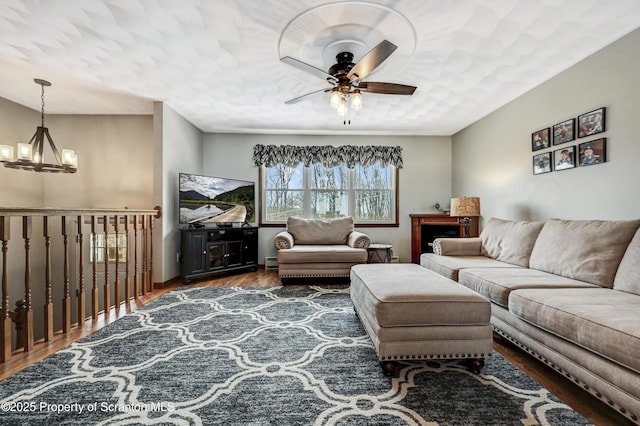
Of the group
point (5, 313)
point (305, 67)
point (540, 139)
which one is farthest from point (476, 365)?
point (5, 313)

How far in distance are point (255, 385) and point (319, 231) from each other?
326 centimetres

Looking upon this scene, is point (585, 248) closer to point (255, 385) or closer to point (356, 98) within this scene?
point (356, 98)

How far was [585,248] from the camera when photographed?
2.23 m

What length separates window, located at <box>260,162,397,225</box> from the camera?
5.45 metres

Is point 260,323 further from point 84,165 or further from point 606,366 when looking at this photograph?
point 84,165

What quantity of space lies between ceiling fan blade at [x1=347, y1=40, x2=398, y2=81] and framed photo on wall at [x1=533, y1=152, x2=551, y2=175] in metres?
2.32

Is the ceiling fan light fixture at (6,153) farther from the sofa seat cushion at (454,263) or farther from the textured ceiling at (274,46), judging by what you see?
the sofa seat cushion at (454,263)

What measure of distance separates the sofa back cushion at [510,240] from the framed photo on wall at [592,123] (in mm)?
920

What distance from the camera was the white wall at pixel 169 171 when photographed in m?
3.93

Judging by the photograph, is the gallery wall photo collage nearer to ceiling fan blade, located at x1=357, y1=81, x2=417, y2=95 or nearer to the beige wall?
ceiling fan blade, located at x1=357, y1=81, x2=417, y2=95

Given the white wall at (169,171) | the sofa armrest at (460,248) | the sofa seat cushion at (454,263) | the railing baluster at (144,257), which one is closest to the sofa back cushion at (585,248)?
the sofa seat cushion at (454,263)

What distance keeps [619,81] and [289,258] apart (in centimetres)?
372

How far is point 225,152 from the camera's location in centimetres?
534

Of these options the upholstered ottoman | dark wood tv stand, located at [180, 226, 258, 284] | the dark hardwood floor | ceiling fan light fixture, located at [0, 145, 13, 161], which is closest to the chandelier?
ceiling fan light fixture, located at [0, 145, 13, 161]
